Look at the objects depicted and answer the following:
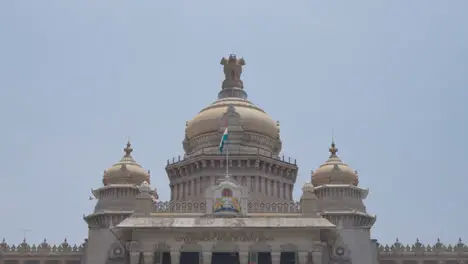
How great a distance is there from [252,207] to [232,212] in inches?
109

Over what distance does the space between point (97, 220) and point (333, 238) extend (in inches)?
872

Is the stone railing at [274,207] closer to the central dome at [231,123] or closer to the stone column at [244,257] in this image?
the stone column at [244,257]

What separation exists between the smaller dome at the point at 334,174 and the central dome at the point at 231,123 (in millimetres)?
5754

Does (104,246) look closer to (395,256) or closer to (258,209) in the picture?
(258,209)

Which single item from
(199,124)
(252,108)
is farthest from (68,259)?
(252,108)

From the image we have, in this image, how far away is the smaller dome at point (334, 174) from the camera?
6475cm

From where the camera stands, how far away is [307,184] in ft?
177

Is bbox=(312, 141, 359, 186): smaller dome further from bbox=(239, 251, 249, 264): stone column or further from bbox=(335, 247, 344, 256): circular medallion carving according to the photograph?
bbox=(239, 251, 249, 264): stone column

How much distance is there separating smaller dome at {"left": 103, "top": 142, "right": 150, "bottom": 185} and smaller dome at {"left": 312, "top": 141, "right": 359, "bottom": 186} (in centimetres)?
1563

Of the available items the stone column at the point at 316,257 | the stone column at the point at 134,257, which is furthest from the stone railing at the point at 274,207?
the stone column at the point at 134,257

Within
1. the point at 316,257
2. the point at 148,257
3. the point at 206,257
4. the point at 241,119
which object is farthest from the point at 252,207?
the point at 241,119

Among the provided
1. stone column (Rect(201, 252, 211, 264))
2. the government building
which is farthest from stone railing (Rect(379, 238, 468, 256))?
stone column (Rect(201, 252, 211, 264))

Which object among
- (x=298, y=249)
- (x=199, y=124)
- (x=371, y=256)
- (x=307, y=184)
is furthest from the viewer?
(x=199, y=124)

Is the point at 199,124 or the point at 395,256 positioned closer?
the point at 395,256
